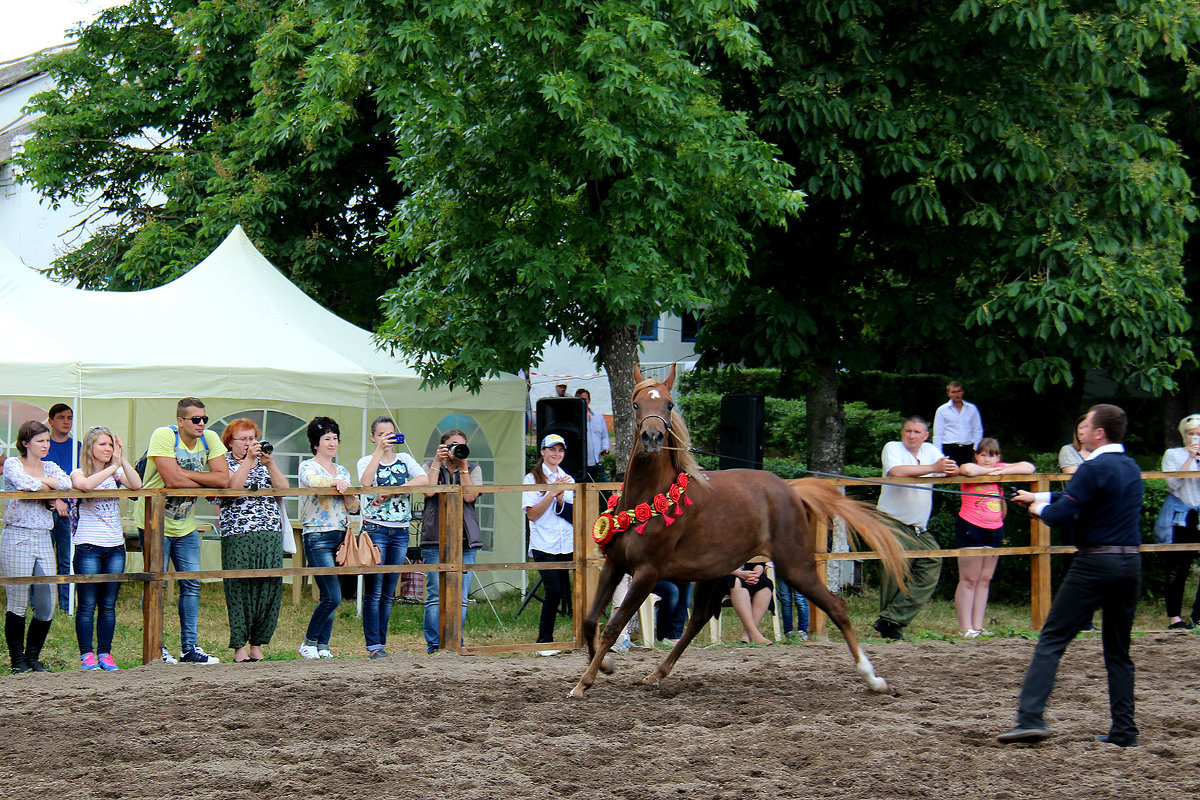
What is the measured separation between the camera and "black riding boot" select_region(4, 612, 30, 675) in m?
7.94

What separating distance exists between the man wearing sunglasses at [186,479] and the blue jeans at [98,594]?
36 cm

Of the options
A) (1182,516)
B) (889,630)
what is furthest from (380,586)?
(1182,516)

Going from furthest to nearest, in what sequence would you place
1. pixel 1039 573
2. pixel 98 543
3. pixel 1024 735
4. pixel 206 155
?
pixel 206 155, pixel 1039 573, pixel 98 543, pixel 1024 735

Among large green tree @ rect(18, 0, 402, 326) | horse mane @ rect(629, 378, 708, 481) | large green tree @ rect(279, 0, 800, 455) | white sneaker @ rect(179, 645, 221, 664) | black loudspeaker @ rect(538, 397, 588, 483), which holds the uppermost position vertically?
large green tree @ rect(18, 0, 402, 326)

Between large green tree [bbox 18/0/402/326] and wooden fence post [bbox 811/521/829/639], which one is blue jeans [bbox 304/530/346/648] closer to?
wooden fence post [bbox 811/521/829/639]

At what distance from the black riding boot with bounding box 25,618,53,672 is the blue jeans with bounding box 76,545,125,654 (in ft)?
0.75

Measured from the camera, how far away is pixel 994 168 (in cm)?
1145

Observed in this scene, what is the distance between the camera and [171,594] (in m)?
12.3

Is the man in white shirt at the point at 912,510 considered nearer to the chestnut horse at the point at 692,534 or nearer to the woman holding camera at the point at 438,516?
the chestnut horse at the point at 692,534

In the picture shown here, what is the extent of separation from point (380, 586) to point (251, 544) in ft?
3.18

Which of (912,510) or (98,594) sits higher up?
(912,510)

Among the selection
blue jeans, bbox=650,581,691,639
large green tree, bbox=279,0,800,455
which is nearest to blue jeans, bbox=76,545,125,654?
large green tree, bbox=279,0,800,455

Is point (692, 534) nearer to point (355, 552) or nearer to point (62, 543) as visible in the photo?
point (355, 552)

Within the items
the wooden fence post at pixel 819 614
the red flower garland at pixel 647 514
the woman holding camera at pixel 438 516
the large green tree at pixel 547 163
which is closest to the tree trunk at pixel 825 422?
the large green tree at pixel 547 163
